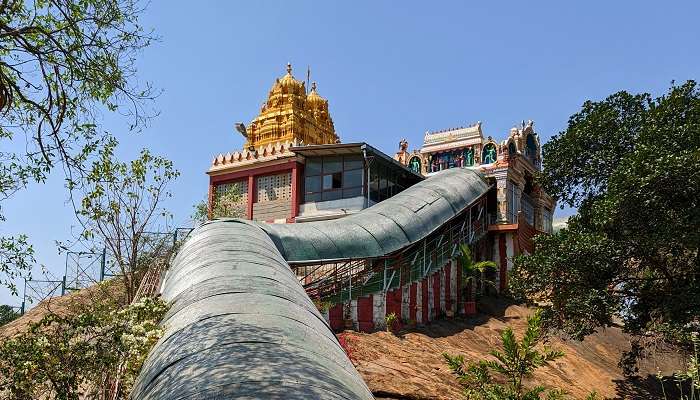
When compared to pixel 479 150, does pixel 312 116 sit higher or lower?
higher

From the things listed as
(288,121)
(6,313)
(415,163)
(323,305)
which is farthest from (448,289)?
(6,313)

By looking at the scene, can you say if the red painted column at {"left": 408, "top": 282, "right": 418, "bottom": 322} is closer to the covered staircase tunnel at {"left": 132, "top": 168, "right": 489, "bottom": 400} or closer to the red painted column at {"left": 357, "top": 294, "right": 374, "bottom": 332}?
the red painted column at {"left": 357, "top": 294, "right": 374, "bottom": 332}

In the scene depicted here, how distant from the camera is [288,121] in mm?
33250

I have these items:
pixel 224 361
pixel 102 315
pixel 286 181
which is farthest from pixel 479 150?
pixel 224 361

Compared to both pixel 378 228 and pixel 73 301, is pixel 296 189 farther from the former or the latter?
pixel 73 301

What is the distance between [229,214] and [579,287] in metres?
12.3

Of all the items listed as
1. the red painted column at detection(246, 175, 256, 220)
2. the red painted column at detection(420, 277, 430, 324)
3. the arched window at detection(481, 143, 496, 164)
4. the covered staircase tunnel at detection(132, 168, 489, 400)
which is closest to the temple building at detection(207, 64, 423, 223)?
the red painted column at detection(246, 175, 256, 220)

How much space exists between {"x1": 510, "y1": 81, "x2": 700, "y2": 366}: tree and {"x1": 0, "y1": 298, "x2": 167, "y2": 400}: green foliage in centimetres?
1104

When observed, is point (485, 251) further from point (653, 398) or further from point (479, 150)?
point (653, 398)

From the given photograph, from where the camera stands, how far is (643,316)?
53.3ft

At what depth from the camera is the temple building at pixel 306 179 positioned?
24.5 metres

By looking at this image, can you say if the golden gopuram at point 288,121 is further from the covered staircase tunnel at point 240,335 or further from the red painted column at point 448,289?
the covered staircase tunnel at point 240,335

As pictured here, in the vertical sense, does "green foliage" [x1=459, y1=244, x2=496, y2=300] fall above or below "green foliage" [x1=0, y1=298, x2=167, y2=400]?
above

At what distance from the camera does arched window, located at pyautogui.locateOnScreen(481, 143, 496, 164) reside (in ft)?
92.1
